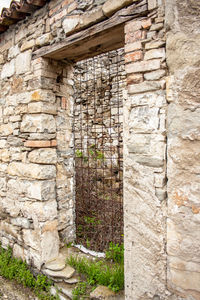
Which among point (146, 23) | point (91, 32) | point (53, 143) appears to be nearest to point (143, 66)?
point (146, 23)

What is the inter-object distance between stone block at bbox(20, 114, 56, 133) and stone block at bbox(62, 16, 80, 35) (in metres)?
0.95

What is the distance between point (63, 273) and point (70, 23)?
2.65m

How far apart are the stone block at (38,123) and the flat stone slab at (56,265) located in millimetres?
1548

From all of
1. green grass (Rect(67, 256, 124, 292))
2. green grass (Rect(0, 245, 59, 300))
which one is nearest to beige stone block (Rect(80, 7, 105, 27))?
green grass (Rect(67, 256, 124, 292))

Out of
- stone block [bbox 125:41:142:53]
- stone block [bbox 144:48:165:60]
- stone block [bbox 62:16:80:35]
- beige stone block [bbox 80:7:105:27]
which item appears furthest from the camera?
stone block [bbox 62:16:80:35]

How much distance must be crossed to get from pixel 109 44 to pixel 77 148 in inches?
127

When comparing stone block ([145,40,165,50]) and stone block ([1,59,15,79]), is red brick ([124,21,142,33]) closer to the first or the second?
stone block ([145,40,165,50])

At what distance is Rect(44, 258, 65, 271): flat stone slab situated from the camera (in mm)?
2396

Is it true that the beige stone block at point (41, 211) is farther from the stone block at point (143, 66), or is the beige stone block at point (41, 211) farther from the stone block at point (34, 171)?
the stone block at point (143, 66)

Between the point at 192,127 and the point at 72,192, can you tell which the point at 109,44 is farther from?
the point at 72,192

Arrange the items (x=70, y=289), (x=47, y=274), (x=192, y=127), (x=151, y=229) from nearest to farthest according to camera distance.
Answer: (x=192, y=127) → (x=151, y=229) → (x=70, y=289) → (x=47, y=274)

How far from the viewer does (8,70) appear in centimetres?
301

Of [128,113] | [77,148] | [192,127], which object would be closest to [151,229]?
[192,127]

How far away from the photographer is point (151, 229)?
5.35 ft
